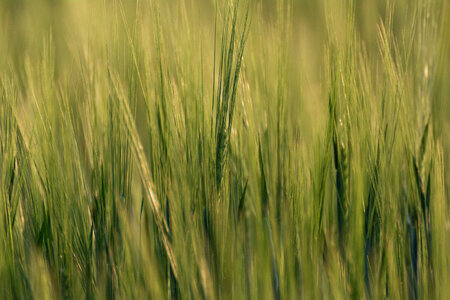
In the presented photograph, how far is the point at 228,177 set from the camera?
90cm

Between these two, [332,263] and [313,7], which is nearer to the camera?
[332,263]

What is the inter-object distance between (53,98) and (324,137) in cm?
54

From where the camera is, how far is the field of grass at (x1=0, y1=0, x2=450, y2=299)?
84 centimetres

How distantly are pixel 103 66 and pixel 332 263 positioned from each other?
0.58m

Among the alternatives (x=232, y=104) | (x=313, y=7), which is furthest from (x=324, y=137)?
(x=313, y=7)

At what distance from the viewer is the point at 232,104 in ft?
2.83

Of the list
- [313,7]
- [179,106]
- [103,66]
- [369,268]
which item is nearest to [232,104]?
[179,106]

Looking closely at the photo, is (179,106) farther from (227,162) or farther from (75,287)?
(75,287)

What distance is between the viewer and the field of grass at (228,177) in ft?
2.76

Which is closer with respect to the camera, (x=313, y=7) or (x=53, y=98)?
(x=53, y=98)

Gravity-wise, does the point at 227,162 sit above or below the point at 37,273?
above

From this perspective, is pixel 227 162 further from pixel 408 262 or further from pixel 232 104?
pixel 408 262

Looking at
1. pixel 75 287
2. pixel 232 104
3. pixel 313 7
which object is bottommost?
pixel 75 287

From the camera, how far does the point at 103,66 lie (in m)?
0.90
